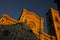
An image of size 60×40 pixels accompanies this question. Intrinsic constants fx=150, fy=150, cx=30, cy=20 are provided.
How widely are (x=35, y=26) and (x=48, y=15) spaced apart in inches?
244

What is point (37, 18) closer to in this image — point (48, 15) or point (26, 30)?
point (48, 15)

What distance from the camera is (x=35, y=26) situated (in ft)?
123

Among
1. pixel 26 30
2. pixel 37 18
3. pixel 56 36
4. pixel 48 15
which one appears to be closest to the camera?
pixel 26 30

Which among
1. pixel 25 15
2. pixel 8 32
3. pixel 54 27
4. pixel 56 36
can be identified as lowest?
pixel 8 32

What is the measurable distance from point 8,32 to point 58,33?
28.8 metres

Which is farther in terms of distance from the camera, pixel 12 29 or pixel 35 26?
pixel 35 26

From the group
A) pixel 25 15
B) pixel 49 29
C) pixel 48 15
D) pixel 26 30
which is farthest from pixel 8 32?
pixel 48 15

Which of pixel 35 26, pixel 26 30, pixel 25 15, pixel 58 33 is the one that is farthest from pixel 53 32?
pixel 26 30

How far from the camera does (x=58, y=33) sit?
3691 cm

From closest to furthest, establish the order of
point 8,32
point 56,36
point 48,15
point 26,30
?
point 8,32, point 26,30, point 56,36, point 48,15

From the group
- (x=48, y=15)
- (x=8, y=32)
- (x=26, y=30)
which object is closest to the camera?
(x=8, y=32)

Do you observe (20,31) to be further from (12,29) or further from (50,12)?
(50,12)

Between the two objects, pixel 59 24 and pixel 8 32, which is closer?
pixel 8 32

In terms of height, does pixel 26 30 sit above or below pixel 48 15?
below
